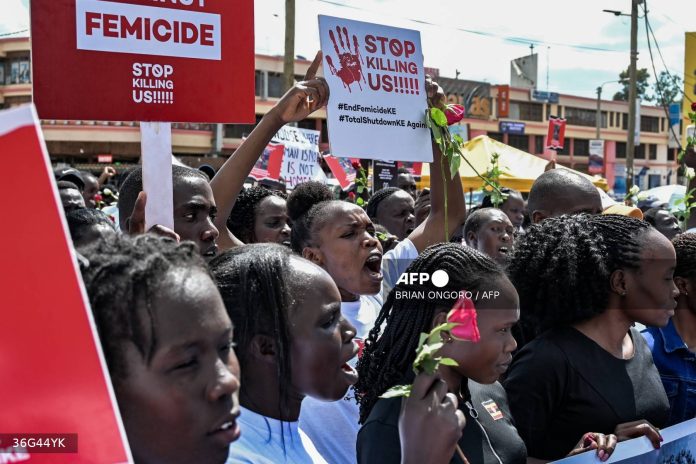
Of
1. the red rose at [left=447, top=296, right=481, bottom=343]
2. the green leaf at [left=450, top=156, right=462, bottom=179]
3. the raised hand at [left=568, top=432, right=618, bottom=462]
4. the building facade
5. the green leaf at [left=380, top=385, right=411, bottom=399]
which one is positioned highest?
Result: the building facade

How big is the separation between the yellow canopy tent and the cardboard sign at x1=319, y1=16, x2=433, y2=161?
9.29m

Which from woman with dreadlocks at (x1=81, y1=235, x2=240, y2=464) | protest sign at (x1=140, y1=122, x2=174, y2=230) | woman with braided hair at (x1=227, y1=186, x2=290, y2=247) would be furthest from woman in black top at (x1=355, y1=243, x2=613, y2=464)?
woman with braided hair at (x1=227, y1=186, x2=290, y2=247)

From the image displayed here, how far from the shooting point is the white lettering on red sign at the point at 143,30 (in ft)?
8.97

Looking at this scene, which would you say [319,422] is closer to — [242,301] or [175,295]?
[242,301]

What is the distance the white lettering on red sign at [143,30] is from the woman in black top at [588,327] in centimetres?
145

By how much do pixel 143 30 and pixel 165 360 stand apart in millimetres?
1813

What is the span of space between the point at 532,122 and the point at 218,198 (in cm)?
4684

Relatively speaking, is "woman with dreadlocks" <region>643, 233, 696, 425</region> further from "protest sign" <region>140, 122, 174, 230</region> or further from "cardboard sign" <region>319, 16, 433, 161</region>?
"protest sign" <region>140, 122, 174, 230</region>

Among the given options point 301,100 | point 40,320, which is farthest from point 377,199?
point 40,320

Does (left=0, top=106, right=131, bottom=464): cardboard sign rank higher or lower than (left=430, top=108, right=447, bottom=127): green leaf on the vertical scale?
lower

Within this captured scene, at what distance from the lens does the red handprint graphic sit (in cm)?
355

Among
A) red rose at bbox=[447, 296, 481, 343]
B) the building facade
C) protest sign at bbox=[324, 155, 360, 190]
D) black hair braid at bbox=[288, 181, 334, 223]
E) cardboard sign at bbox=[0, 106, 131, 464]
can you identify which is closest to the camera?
cardboard sign at bbox=[0, 106, 131, 464]

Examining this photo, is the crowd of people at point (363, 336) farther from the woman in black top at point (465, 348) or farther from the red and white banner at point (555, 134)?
the red and white banner at point (555, 134)

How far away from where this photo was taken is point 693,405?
2.79m
